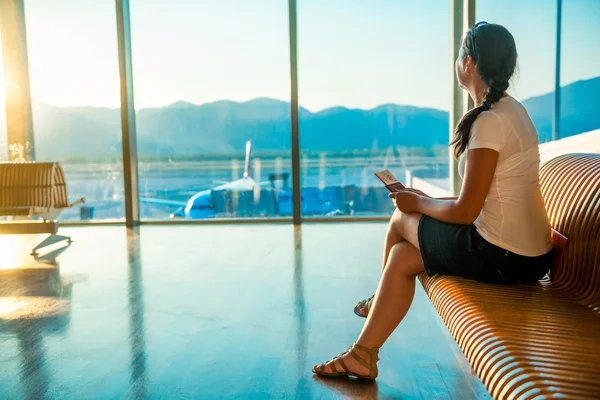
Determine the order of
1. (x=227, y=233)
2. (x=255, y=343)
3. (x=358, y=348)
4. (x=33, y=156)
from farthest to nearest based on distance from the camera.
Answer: (x=33, y=156), (x=227, y=233), (x=255, y=343), (x=358, y=348)

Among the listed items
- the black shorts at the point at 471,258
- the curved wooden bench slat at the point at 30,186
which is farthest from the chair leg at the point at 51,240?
the black shorts at the point at 471,258

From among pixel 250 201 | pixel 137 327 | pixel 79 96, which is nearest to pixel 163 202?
pixel 250 201

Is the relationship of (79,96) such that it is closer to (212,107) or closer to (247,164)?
(212,107)

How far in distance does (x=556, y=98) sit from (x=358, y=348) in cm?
337

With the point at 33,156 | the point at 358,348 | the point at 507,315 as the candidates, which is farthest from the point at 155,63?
the point at 507,315

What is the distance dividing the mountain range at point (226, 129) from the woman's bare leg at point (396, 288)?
4120 mm

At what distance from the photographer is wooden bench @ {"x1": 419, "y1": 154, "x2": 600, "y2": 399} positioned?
105cm

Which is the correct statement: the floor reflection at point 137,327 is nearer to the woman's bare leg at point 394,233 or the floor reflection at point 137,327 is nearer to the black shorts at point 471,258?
the woman's bare leg at point 394,233

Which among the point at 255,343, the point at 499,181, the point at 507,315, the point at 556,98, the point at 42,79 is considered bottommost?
the point at 255,343

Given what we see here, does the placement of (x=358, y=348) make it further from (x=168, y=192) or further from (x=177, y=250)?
(x=168, y=192)

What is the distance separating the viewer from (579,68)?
4.15 metres

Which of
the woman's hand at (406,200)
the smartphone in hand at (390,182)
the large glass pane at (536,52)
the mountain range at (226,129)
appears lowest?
the woman's hand at (406,200)

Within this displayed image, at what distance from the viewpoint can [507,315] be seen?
54.6 inches

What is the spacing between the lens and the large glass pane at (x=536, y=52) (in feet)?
15.2
